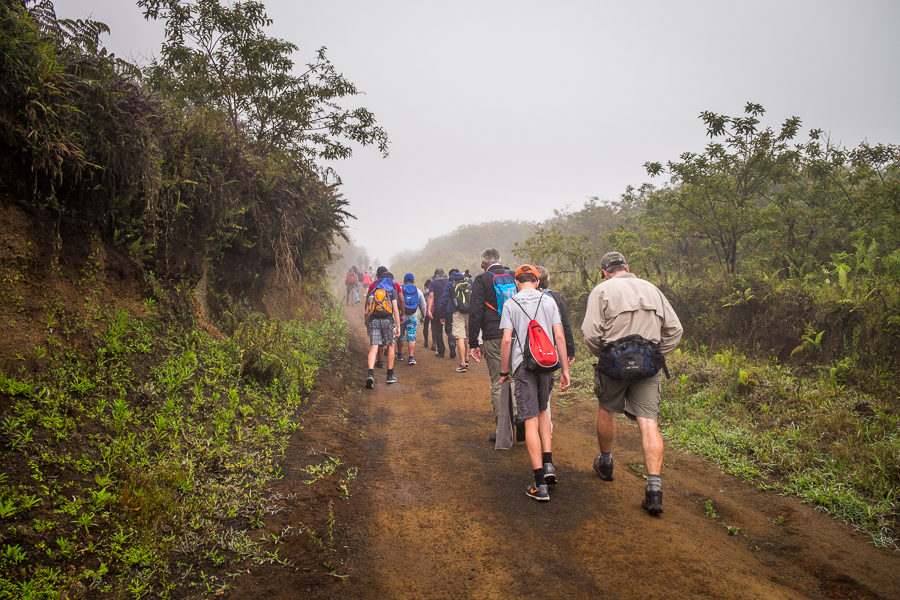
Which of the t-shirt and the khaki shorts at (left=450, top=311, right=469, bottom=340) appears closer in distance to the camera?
the t-shirt

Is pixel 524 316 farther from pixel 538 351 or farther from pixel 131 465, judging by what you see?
pixel 131 465

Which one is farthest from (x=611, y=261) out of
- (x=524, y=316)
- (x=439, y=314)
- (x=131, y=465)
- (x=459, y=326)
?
(x=439, y=314)

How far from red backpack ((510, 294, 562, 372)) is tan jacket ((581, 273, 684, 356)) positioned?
0.38 m

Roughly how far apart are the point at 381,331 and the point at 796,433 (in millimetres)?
6480

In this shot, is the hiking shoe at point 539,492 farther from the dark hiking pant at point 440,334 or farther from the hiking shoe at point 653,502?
the dark hiking pant at point 440,334

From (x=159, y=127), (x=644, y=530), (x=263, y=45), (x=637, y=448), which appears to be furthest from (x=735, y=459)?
(x=263, y=45)

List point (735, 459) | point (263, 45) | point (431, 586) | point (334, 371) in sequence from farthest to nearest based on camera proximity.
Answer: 1. point (263, 45)
2. point (334, 371)
3. point (735, 459)
4. point (431, 586)

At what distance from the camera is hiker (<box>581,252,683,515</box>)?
392 centimetres

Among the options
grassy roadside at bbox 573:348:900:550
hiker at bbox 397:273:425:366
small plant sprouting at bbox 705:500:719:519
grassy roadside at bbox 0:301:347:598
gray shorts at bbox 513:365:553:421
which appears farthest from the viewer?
hiker at bbox 397:273:425:366

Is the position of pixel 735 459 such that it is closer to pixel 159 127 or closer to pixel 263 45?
pixel 159 127

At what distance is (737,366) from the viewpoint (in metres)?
7.06

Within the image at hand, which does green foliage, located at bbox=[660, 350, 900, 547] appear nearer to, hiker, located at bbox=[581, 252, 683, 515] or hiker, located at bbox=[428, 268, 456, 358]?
hiker, located at bbox=[581, 252, 683, 515]

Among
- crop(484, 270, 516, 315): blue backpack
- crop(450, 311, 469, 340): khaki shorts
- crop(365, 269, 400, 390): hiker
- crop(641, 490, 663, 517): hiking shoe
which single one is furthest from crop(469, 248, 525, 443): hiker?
crop(450, 311, 469, 340): khaki shorts

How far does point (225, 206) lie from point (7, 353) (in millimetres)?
4530
